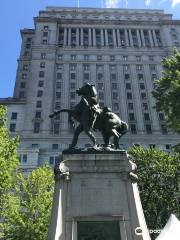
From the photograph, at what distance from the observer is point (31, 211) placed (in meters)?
28.3

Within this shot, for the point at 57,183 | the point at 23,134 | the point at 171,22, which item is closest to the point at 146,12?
the point at 171,22

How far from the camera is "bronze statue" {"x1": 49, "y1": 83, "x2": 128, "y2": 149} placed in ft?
45.5

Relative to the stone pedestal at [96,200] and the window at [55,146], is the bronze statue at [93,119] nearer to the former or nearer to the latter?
the stone pedestal at [96,200]

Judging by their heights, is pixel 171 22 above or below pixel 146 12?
below

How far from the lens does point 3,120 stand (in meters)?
25.0

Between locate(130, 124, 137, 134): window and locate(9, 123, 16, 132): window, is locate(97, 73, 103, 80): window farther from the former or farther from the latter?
locate(9, 123, 16, 132): window

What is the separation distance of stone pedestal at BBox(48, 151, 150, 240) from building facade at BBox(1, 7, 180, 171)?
176 ft

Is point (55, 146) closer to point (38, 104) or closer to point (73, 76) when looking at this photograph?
point (38, 104)

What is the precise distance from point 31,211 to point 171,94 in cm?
1479

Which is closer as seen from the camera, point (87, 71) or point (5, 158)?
point (5, 158)

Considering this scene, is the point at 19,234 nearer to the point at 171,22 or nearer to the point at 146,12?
the point at 171,22

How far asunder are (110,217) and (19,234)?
57.1ft

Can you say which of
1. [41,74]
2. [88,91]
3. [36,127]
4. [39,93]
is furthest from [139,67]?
[88,91]

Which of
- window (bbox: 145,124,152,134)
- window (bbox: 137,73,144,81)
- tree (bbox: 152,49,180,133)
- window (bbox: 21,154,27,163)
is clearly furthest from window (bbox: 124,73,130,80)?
tree (bbox: 152,49,180,133)
